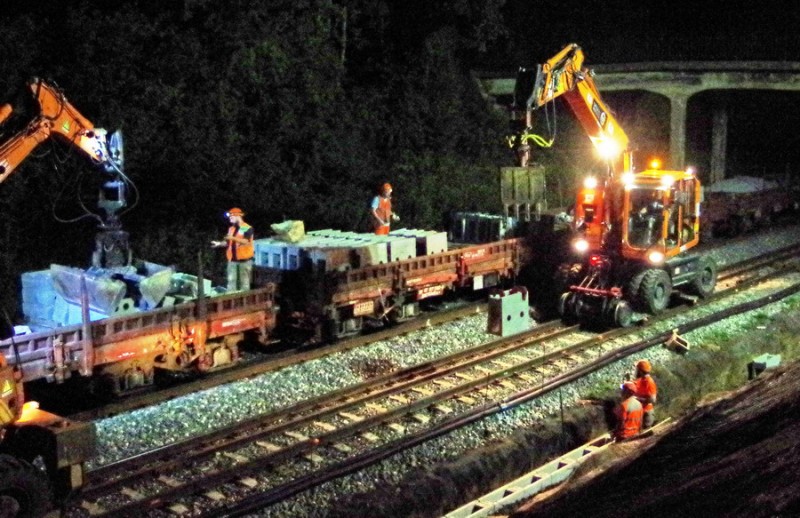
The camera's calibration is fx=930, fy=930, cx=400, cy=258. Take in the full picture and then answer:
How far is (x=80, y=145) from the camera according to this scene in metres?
12.5

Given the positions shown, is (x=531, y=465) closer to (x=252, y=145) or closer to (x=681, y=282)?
(x=681, y=282)

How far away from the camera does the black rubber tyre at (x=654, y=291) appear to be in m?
16.5

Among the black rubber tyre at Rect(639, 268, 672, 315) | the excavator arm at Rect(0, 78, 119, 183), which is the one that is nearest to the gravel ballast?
the black rubber tyre at Rect(639, 268, 672, 315)

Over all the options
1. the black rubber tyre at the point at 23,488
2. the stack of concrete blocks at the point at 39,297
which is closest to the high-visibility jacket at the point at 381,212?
A: the stack of concrete blocks at the point at 39,297

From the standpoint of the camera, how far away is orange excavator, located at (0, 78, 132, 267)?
1156 centimetres

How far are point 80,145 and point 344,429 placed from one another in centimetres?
521

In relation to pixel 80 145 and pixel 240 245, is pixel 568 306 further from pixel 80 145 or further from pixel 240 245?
pixel 80 145

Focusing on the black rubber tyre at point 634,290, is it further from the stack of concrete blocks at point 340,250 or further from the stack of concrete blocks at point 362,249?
the stack of concrete blocks at point 362,249

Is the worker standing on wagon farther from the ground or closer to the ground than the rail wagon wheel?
farther from the ground

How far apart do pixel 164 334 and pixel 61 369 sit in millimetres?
1593

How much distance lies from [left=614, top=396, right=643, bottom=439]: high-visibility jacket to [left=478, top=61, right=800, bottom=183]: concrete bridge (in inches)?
913

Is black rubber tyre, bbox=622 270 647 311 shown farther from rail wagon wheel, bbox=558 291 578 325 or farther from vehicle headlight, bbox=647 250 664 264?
rail wagon wheel, bbox=558 291 578 325

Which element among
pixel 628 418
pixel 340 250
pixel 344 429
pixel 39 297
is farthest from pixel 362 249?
pixel 628 418

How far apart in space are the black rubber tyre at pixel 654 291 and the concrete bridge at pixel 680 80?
1762cm
